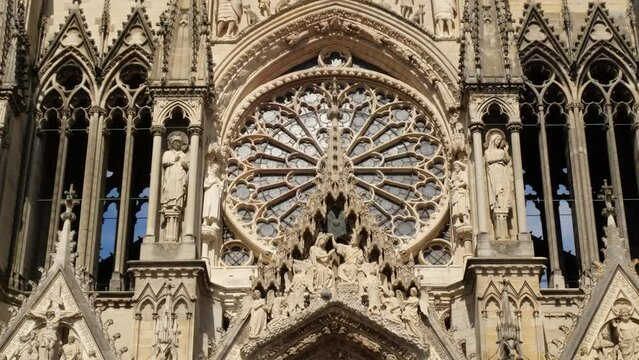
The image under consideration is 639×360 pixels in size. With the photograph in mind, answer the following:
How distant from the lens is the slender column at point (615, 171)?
806 inches

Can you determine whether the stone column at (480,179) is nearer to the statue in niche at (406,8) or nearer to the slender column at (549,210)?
the slender column at (549,210)

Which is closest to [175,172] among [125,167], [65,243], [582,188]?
[125,167]

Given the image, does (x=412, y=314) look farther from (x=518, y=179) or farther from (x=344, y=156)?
(x=344, y=156)

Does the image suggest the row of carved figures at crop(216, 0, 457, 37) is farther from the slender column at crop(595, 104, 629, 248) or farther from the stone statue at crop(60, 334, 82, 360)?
the stone statue at crop(60, 334, 82, 360)

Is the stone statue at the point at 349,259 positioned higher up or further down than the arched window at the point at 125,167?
further down

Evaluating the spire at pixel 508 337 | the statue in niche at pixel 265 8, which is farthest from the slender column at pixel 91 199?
the spire at pixel 508 337

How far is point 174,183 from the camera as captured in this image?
19.8m

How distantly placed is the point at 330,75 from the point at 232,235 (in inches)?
126

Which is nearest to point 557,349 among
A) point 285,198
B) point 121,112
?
point 285,198

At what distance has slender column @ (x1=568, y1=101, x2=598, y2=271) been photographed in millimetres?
20172

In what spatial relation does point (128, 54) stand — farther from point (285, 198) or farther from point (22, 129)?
point (285, 198)

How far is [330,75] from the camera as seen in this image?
22.3m

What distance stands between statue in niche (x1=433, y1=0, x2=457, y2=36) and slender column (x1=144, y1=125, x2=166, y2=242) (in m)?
4.81

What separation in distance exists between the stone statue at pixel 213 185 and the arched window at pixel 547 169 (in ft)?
15.4
